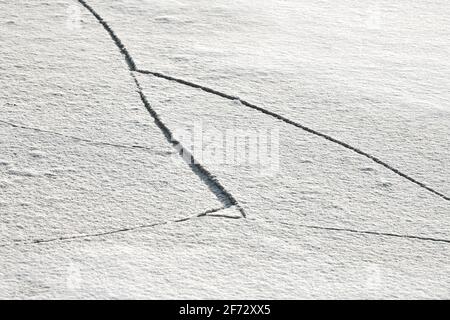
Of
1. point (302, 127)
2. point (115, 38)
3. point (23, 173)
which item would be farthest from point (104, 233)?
point (115, 38)

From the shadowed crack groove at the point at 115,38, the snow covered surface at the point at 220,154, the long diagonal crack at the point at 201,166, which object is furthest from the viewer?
the shadowed crack groove at the point at 115,38

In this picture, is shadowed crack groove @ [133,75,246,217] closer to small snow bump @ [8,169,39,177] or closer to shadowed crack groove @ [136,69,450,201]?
shadowed crack groove @ [136,69,450,201]

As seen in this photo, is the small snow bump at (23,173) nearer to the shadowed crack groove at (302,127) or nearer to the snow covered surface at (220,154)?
the snow covered surface at (220,154)

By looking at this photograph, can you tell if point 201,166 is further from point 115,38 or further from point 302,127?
point 115,38

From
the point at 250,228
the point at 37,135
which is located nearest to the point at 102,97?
the point at 37,135

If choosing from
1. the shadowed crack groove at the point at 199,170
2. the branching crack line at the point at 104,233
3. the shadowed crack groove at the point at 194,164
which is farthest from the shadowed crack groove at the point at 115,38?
the branching crack line at the point at 104,233

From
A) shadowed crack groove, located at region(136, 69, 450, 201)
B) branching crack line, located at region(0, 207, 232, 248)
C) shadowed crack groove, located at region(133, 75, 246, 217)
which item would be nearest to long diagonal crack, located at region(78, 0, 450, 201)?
shadowed crack groove, located at region(136, 69, 450, 201)
